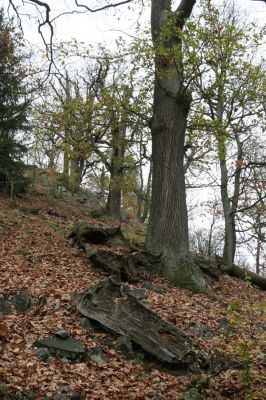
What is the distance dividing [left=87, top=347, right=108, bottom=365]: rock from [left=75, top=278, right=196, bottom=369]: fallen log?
19.0 inches

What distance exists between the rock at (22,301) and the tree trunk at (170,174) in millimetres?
3573

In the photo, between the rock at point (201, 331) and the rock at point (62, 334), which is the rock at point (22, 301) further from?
the rock at point (201, 331)

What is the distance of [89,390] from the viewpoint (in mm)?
4668

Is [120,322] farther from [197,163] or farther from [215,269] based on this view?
[197,163]

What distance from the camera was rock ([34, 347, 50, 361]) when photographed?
17.0 ft

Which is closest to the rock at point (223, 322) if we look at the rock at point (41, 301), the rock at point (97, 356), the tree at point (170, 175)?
the tree at point (170, 175)

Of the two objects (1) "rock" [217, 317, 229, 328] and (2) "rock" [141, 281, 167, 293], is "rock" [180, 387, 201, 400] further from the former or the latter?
(2) "rock" [141, 281, 167, 293]

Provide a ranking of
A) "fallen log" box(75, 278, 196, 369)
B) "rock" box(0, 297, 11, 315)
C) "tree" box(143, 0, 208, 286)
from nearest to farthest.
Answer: "fallen log" box(75, 278, 196, 369) → "rock" box(0, 297, 11, 315) → "tree" box(143, 0, 208, 286)

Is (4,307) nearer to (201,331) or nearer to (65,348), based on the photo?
(65,348)

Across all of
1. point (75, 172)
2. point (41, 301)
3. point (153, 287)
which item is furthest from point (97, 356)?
point (75, 172)

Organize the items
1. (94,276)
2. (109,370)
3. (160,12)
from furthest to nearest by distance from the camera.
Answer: (160,12), (94,276), (109,370)

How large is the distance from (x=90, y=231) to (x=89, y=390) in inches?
274

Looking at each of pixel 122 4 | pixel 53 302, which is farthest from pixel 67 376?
pixel 122 4

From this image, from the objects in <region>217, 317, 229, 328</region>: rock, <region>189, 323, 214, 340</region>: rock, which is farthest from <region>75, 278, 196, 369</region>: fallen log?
<region>217, 317, 229, 328</region>: rock
